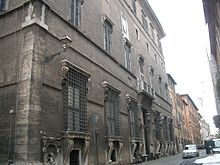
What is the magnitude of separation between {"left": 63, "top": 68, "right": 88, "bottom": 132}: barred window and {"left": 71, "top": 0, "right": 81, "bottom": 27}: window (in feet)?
9.34

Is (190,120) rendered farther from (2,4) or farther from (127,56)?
(2,4)

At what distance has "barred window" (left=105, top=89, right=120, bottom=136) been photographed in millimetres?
17234

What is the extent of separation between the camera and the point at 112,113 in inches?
707

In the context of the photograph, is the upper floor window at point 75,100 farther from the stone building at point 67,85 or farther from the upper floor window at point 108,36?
the upper floor window at point 108,36

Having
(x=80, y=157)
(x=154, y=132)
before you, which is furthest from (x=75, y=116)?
(x=154, y=132)

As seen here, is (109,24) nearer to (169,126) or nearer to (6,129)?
(6,129)

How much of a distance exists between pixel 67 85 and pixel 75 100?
3.27 ft

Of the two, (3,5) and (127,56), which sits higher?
(127,56)

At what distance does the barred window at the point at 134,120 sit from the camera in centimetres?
2147

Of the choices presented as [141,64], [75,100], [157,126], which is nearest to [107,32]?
[75,100]

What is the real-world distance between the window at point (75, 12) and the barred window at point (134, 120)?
26.8 feet

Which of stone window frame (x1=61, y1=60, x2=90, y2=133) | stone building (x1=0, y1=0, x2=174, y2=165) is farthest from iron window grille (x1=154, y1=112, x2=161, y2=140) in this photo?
stone window frame (x1=61, y1=60, x2=90, y2=133)

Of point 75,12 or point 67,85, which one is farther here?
point 75,12

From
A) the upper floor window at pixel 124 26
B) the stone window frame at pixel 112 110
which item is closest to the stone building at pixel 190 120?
the upper floor window at pixel 124 26
